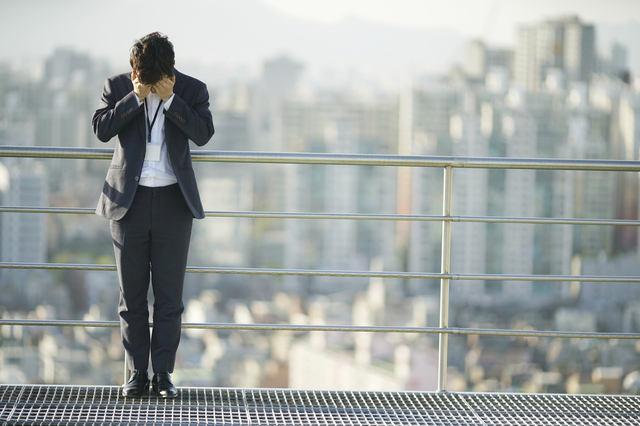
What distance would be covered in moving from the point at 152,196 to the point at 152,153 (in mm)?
147

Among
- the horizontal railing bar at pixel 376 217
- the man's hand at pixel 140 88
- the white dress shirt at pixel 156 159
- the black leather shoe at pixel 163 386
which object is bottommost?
the black leather shoe at pixel 163 386

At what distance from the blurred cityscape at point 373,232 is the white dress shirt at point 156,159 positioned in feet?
87.8

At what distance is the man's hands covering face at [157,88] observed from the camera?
91.4 inches

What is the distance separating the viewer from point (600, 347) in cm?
3559

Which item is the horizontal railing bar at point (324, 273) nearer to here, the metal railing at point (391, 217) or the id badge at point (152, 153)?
the metal railing at point (391, 217)

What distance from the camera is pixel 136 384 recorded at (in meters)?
2.54

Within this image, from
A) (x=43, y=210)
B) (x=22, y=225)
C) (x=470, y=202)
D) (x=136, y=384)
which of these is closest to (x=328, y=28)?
(x=470, y=202)

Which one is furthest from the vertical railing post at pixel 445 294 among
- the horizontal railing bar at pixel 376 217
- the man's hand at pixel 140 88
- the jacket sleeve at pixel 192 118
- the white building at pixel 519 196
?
the white building at pixel 519 196

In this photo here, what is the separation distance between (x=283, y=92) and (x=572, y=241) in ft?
73.7

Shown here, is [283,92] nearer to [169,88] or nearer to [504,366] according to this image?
[504,366]

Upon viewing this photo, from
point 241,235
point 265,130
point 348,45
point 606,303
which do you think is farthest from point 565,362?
point 348,45

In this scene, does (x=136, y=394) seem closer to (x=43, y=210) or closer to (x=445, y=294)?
(x=43, y=210)

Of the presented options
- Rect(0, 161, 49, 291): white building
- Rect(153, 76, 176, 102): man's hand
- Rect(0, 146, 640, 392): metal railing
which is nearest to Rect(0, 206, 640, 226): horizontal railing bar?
Rect(0, 146, 640, 392): metal railing

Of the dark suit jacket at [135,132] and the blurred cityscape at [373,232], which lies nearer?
the dark suit jacket at [135,132]
